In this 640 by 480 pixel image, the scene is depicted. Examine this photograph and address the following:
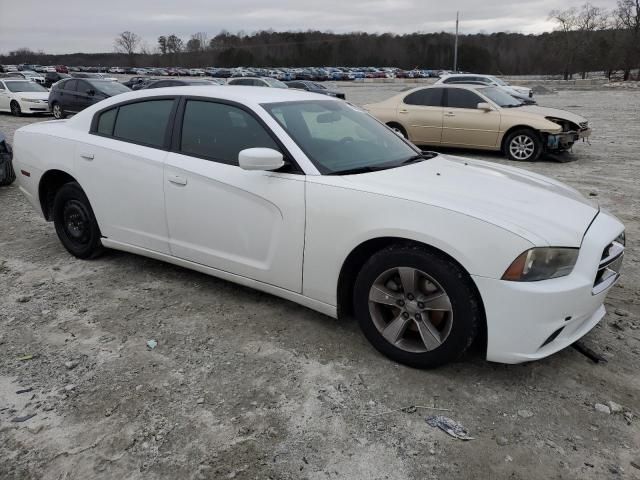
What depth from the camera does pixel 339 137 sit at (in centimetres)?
377

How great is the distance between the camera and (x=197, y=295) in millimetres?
4129

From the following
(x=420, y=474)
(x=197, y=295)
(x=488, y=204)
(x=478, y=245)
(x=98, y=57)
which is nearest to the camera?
(x=420, y=474)

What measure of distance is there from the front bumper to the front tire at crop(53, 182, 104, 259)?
3.42 meters

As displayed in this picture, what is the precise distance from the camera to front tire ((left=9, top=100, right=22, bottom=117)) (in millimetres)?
19875

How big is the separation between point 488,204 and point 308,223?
107 centimetres

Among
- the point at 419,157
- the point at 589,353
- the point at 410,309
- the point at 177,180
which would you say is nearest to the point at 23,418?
the point at 177,180

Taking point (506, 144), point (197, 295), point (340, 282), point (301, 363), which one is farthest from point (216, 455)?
point (506, 144)

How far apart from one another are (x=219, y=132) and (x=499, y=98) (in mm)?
8601

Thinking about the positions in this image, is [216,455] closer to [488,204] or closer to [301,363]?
[301,363]

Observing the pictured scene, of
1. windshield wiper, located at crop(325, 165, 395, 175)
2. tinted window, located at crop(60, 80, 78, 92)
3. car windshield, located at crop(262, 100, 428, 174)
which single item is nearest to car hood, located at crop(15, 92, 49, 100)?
tinted window, located at crop(60, 80, 78, 92)

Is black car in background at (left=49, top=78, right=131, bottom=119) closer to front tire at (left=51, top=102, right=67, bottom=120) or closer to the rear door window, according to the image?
front tire at (left=51, top=102, right=67, bottom=120)

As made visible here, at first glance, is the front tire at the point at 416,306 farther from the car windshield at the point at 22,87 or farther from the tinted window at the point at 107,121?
the car windshield at the point at 22,87

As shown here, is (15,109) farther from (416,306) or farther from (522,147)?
(416,306)

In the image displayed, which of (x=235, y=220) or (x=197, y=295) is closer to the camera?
(x=235, y=220)
